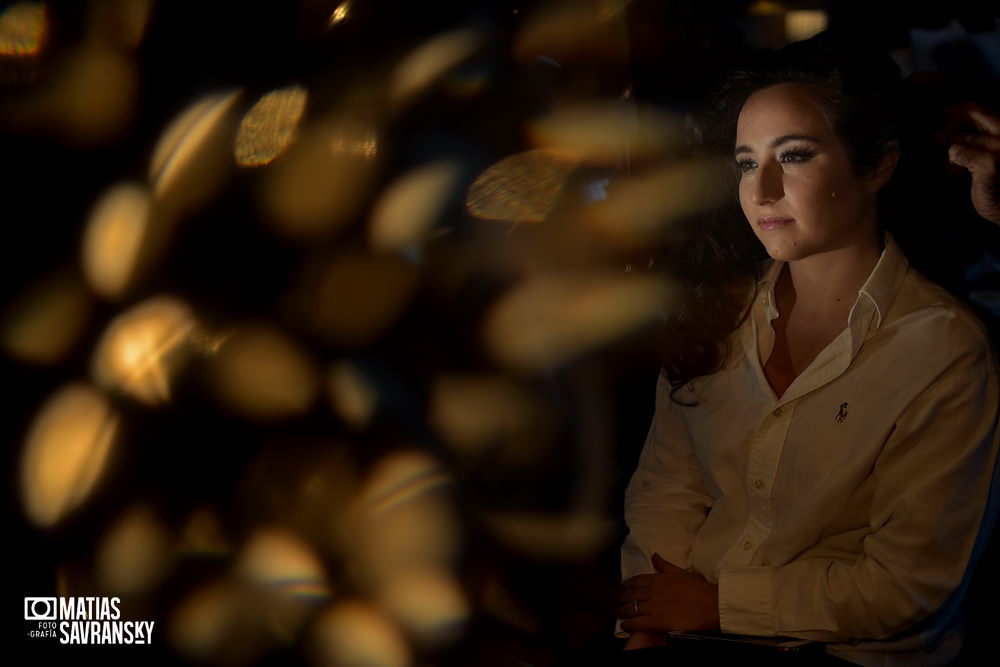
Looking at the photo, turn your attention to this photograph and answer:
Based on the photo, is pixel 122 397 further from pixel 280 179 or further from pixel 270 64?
pixel 270 64

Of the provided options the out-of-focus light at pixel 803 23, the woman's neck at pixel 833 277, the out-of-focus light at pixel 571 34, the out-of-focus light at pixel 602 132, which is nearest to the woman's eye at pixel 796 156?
the woman's neck at pixel 833 277

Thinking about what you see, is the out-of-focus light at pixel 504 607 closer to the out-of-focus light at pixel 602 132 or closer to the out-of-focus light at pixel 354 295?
the out-of-focus light at pixel 354 295

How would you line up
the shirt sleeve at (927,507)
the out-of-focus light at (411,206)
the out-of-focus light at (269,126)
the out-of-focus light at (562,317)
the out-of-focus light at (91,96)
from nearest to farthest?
1. the shirt sleeve at (927,507)
2. the out-of-focus light at (91,96)
3. the out-of-focus light at (269,126)
4. the out-of-focus light at (411,206)
5. the out-of-focus light at (562,317)

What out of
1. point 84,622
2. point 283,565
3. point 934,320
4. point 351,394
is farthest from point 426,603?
point 934,320

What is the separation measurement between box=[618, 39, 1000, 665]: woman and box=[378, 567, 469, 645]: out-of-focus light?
0.39 meters

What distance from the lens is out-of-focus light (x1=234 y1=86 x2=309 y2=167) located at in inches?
43.0

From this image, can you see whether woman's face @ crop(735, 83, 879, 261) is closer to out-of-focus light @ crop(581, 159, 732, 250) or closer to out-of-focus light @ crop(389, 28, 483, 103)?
out-of-focus light @ crop(581, 159, 732, 250)

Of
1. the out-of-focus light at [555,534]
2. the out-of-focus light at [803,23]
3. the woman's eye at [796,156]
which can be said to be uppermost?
the out-of-focus light at [803,23]

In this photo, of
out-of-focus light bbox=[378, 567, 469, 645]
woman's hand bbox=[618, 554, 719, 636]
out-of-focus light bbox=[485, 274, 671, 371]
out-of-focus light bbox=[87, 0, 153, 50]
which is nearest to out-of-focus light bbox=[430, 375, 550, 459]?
out-of-focus light bbox=[485, 274, 671, 371]

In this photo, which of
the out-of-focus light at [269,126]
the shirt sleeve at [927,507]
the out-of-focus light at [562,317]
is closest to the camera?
the shirt sleeve at [927,507]

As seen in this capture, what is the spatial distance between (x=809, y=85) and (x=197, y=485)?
0.95 metres

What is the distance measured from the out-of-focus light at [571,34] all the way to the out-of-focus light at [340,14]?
0.28 m

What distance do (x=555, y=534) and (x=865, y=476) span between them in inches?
23.5

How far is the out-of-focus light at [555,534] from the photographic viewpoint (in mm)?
1358
